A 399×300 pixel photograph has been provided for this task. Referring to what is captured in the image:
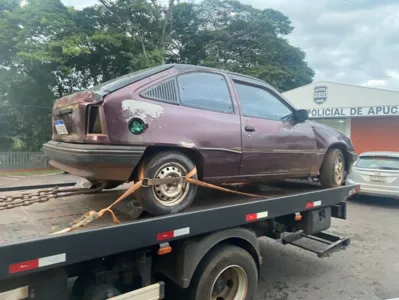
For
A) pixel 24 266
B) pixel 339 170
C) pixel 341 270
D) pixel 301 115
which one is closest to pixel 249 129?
pixel 301 115

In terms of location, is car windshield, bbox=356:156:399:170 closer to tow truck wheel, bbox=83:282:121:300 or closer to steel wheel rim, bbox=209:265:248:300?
steel wheel rim, bbox=209:265:248:300

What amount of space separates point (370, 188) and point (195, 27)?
18.9m

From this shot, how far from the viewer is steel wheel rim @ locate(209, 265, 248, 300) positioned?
329 cm

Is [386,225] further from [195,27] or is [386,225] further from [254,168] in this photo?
[195,27]

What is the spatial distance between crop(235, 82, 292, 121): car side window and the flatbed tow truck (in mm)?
998

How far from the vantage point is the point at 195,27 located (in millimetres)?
24000

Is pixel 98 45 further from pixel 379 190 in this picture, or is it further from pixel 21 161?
pixel 379 190

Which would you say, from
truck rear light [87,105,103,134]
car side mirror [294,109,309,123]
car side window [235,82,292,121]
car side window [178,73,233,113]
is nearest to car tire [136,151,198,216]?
truck rear light [87,105,103,134]

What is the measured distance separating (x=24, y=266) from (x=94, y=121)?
1.24m

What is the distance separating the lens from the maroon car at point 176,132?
9.04 ft

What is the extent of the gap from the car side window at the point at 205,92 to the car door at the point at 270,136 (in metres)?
0.22

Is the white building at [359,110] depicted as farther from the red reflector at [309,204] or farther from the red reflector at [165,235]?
the red reflector at [165,235]

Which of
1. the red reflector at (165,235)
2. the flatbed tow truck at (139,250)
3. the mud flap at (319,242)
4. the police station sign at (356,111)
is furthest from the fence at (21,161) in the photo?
the red reflector at (165,235)

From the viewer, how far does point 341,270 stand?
4668 millimetres
